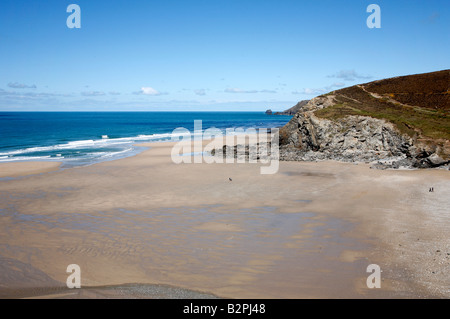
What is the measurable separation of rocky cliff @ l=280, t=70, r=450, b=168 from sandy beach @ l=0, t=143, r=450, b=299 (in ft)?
14.1

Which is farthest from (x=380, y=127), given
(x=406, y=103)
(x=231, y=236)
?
(x=231, y=236)

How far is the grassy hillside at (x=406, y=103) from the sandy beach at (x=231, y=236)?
7.37m

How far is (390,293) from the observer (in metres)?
6.93

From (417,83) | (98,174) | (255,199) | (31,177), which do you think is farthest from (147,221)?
(417,83)

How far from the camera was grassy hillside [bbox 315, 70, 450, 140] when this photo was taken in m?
25.2

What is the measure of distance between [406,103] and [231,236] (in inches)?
1192

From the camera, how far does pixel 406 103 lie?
3206cm

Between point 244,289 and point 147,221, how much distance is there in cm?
635

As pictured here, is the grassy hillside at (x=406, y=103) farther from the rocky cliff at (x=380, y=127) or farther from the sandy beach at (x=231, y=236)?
the sandy beach at (x=231, y=236)

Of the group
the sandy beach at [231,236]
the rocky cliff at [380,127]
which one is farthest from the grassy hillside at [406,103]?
the sandy beach at [231,236]

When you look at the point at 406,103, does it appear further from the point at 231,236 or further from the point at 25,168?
the point at 25,168

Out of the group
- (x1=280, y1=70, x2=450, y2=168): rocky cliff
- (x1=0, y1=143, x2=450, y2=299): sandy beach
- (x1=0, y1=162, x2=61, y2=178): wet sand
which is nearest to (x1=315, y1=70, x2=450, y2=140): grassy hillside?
(x1=280, y1=70, x2=450, y2=168): rocky cliff

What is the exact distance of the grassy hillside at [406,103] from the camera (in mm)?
25156
